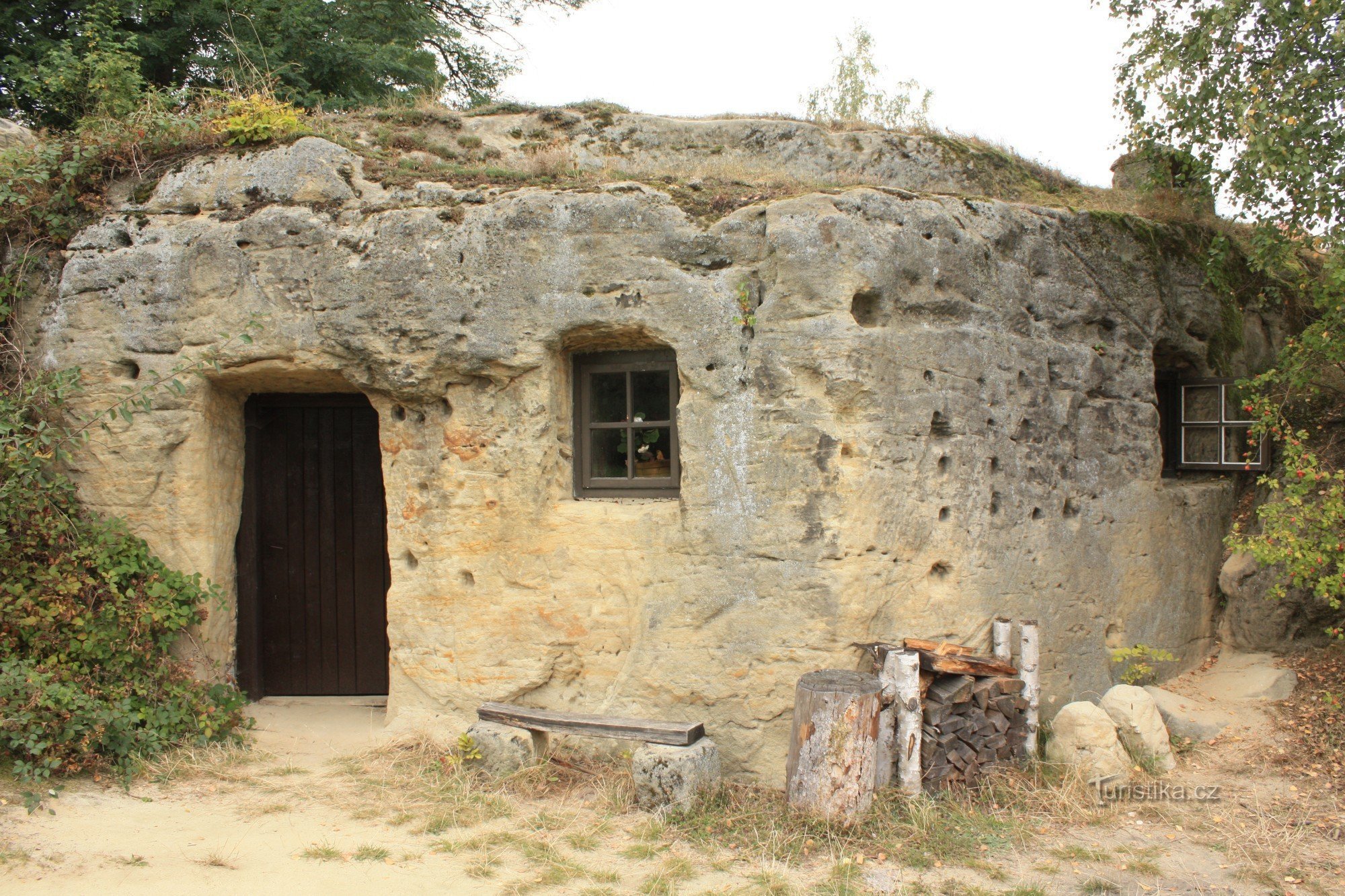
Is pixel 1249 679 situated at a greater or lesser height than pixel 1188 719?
greater

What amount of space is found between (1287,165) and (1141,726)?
352cm

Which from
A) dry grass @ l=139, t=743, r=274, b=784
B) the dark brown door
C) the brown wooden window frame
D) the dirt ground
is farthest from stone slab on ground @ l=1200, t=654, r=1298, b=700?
dry grass @ l=139, t=743, r=274, b=784

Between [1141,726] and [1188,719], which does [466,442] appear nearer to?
[1141,726]

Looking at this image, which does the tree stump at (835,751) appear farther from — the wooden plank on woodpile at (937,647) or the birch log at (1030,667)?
the birch log at (1030,667)

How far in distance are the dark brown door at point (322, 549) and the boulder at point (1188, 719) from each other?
5.32 metres

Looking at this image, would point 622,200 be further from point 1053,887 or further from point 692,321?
point 1053,887

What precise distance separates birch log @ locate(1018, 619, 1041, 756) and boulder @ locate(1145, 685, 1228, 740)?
102 cm

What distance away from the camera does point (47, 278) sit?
646cm

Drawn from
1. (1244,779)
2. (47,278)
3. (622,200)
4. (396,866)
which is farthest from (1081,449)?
(47,278)

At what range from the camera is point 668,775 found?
5012mm

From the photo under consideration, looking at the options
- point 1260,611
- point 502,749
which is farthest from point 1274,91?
point 502,749

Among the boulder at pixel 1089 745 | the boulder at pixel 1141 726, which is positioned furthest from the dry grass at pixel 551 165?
the boulder at pixel 1141 726

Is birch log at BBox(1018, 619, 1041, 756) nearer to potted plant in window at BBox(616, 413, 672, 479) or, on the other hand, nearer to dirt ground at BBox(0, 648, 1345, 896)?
dirt ground at BBox(0, 648, 1345, 896)

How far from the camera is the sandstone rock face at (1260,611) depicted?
6848 mm
